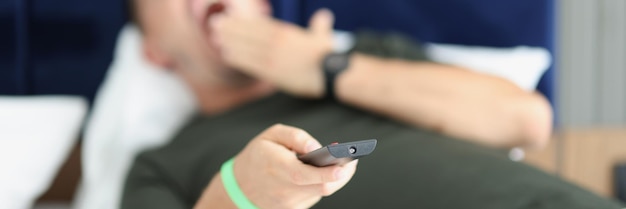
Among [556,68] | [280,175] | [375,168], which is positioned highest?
[280,175]

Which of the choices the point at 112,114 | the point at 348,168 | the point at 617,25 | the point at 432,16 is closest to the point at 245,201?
the point at 348,168

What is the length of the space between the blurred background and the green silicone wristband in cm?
44

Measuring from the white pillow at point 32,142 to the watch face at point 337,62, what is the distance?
43 centimetres

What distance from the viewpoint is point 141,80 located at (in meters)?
1.29

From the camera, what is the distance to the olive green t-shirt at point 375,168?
0.84 metres

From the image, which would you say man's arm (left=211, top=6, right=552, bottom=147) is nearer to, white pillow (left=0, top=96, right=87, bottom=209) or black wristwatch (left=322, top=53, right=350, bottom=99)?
black wristwatch (left=322, top=53, right=350, bottom=99)

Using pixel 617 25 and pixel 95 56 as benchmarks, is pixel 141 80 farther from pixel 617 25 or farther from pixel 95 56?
pixel 617 25

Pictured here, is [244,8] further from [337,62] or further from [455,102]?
[455,102]

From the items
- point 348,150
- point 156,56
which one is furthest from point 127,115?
point 348,150

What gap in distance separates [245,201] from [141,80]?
0.63 m

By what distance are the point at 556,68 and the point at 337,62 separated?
0.64 m

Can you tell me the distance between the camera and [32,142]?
110cm

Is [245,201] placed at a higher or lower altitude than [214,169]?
higher

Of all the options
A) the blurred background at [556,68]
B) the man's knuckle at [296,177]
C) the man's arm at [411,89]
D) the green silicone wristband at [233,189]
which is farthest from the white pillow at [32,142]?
the man's knuckle at [296,177]
